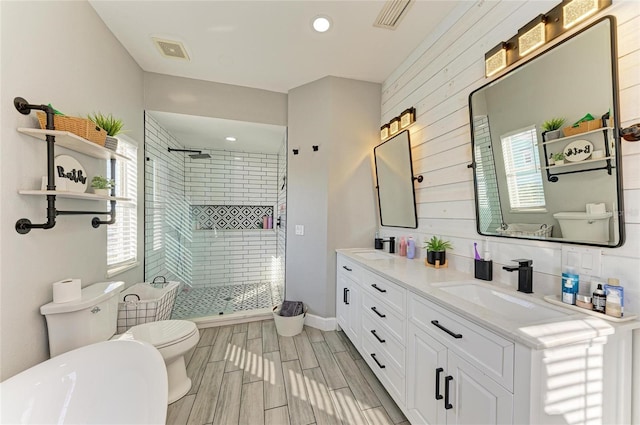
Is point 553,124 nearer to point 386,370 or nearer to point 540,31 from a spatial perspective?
point 540,31

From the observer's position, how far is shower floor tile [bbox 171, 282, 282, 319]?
10.1 feet

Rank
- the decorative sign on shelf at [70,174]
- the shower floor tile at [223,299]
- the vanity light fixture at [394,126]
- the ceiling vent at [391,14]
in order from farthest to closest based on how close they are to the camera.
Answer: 1. the shower floor tile at [223,299]
2. the vanity light fixture at [394,126]
3. the ceiling vent at [391,14]
4. the decorative sign on shelf at [70,174]

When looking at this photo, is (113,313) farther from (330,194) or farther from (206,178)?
(206,178)

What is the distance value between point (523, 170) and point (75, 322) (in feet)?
8.86

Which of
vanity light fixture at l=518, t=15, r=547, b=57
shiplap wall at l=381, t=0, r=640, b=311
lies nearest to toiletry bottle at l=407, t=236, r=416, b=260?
shiplap wall at l=381, t=0, r=640, b=311

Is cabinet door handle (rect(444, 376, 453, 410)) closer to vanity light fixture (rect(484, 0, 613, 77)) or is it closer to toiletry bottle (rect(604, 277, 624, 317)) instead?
toiletry bottle (rect(604, 277, 624, 317))

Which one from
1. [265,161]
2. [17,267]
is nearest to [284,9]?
[17,267]

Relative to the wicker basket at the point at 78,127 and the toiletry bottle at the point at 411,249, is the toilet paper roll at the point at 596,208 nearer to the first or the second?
the toiletry bottle at the point at 411,249

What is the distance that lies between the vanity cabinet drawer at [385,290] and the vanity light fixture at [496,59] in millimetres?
1445

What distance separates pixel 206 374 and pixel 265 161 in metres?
Answer: 3.43

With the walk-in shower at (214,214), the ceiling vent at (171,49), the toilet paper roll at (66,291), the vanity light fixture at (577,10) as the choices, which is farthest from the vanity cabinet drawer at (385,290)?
the ceiling vent at (171,49)

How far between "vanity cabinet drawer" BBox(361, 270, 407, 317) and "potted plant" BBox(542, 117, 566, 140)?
3.62ft

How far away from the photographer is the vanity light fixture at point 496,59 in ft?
4.85

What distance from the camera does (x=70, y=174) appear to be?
162 cm
